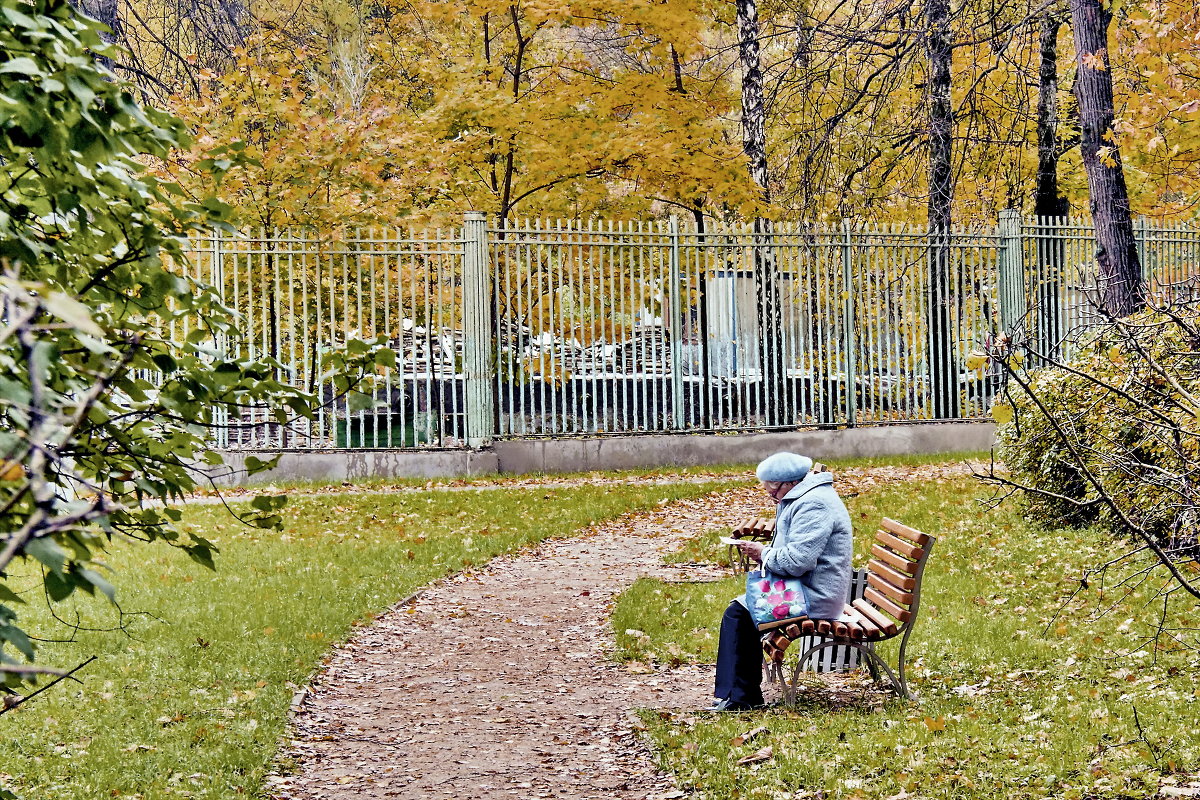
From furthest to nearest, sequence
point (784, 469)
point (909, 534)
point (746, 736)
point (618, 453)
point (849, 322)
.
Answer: point (849, 322)
point (618, 453)
point (909, 534)
point (784, 469)
point (746, 736)

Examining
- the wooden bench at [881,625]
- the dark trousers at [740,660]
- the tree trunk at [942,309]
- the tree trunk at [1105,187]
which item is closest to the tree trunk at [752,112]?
the tree trunk at [942,309]

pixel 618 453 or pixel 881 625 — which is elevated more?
pixel 618 453

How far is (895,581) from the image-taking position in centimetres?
645

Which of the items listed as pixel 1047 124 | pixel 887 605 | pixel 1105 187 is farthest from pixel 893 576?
pixel 1047 124

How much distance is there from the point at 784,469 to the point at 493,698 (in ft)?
6.87

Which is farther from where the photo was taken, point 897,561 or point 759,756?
point 897,561

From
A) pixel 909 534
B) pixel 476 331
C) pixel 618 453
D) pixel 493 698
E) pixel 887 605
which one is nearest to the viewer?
pixel 909 534

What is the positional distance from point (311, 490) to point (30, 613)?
5384 mm

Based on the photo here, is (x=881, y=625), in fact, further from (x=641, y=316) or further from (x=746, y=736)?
(x=641, y=316)

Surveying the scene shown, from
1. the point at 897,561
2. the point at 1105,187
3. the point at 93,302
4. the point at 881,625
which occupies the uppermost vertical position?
the point at 1105,187

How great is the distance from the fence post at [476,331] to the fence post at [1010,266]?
7.07 metres

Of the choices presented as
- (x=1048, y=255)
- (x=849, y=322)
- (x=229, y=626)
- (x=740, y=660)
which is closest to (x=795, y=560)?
(x=740, y=660)

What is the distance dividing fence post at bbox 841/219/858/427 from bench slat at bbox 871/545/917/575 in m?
9.65

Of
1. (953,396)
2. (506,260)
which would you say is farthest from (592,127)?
(953,396)
